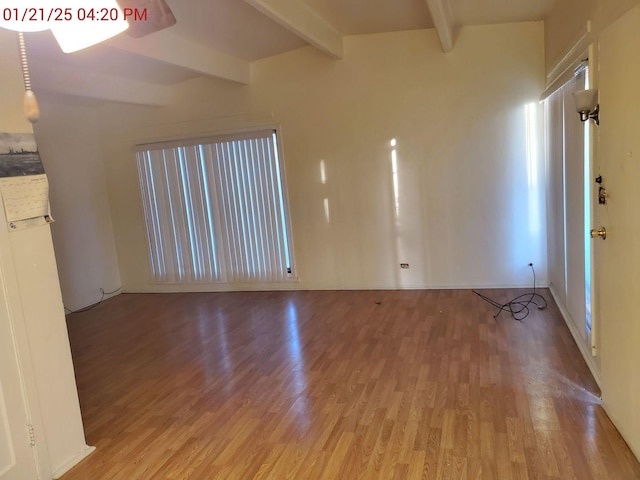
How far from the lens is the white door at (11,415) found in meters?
2.25

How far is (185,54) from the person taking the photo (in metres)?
4.50

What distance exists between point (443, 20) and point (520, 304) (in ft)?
8.79

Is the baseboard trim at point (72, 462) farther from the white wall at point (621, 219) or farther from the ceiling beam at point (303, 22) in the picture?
the ceiling beam at point (303, 22)

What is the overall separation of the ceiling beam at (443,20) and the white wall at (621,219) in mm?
1500

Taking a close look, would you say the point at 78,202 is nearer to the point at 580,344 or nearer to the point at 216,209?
the point at 216,209

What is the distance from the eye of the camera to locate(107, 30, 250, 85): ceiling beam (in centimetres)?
383

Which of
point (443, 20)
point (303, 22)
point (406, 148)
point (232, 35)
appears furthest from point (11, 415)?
point (406, 148)

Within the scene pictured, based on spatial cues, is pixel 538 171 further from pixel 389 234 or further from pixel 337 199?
pixel 337 199

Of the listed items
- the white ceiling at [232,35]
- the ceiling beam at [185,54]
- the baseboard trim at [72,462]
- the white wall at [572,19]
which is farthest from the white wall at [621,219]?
the ceiling beam at [185,54]

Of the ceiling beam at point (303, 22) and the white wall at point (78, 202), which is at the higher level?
the ceiling beam at point (303, 22)

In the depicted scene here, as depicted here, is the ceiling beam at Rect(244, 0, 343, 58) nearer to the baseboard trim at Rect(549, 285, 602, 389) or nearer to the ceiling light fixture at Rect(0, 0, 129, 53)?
the ceiling light fixture at Rect(0, 0, 129, 53)

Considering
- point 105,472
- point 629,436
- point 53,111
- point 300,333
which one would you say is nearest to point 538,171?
point 300,333

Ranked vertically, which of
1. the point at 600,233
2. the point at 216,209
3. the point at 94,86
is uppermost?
the point at 94,86

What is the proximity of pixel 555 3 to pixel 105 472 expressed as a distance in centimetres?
475
